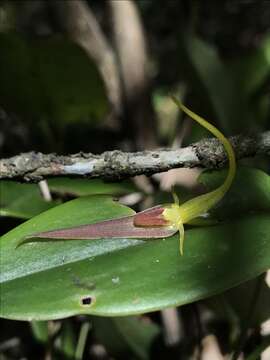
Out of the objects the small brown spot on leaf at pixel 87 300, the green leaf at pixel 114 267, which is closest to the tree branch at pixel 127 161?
the green leaf at pixel 114 267

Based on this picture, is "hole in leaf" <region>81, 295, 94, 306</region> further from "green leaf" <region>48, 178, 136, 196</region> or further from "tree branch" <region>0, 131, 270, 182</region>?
"green leaf" <region>48, 178, 136, 196</region>

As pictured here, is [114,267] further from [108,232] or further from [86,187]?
[86,187]

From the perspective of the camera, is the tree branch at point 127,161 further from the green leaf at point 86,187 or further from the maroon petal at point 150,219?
the green leaf at point 86,187

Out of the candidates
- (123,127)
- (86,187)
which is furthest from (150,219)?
(123,127)

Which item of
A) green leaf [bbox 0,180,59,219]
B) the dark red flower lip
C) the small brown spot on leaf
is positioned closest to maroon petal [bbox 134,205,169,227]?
the dark red flower lip

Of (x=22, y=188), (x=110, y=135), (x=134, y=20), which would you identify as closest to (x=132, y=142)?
(x=110, y=135)

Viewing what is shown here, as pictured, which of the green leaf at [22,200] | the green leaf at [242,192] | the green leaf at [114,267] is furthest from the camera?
the green leaf at [22,200]
